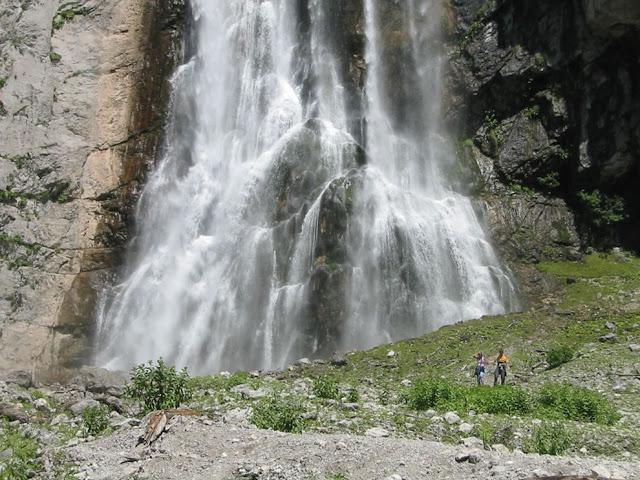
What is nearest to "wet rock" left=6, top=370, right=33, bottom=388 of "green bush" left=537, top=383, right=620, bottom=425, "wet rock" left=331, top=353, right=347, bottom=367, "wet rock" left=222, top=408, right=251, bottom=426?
"wet rock" left=331, top=353, right=347, bottom=367

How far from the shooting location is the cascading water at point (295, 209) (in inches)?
1028

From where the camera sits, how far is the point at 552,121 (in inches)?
1324

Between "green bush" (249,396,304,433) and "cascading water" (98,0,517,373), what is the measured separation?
12198 mm

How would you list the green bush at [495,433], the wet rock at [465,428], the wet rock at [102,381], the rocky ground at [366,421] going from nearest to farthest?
1. the rocky ground at [366,421]
2. the green bush at [495,433]
3. the wet rock at [465,428]
4. the wet rock at [102,381]

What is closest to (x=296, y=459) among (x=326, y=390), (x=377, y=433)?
(x=377, y=433)

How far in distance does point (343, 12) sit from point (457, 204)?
13746mm

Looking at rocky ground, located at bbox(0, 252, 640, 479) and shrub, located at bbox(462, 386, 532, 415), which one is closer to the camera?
rocky ground, located at bbox(0, 252, 640, 479)

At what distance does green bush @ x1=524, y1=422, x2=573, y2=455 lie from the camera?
1020 centimetres

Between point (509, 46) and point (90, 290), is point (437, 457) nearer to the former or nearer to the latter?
point (90, 290)

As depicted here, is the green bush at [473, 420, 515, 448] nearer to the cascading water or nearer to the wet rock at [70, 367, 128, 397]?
the wet rock at [70, 367, 128, 397]

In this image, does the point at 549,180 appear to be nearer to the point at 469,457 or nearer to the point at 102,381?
the point at 102,381

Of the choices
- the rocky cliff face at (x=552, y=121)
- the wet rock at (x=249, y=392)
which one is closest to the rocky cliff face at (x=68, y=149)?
the wet rock at (x=249, y=392)

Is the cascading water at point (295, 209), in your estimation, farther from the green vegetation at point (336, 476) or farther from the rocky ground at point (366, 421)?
the green vegetation at point (336, 476)

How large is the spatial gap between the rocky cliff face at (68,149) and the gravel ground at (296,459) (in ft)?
61.3
